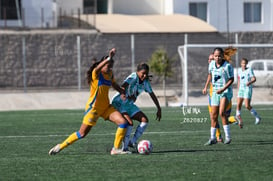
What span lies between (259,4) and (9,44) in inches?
802

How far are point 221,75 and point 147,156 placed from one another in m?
3.06

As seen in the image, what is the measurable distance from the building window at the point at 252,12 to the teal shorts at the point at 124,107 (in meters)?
41.4

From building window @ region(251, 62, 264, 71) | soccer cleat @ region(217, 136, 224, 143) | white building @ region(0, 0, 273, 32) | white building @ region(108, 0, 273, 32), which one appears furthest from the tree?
soccer cleat @ region(217, 136, 224, 143)

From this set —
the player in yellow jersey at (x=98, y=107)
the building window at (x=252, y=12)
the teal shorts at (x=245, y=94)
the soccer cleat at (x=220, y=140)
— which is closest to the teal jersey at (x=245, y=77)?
the teal shorts at (x=245, y=94)

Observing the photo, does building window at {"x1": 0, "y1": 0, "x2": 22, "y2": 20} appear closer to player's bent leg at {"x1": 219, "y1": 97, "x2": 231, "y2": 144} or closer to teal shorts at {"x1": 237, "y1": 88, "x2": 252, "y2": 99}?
teal shorts at {"x1": 237, "y1": 88, "x2": 252, "y2": 99}

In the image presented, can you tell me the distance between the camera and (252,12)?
5547 cm

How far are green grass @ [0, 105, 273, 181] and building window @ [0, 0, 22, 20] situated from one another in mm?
27983

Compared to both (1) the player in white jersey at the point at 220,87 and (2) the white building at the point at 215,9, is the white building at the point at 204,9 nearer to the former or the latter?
(2) the white building at the point at 215,9

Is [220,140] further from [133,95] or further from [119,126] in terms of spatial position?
[119,126]

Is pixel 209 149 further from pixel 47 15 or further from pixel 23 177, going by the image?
pixel 47 15

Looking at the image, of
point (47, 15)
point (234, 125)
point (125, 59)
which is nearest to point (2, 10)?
point (47, 15)

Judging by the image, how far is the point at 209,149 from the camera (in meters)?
14.9

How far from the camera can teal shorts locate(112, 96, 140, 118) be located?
14.9m

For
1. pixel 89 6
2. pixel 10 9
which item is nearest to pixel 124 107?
pixel 10 9
